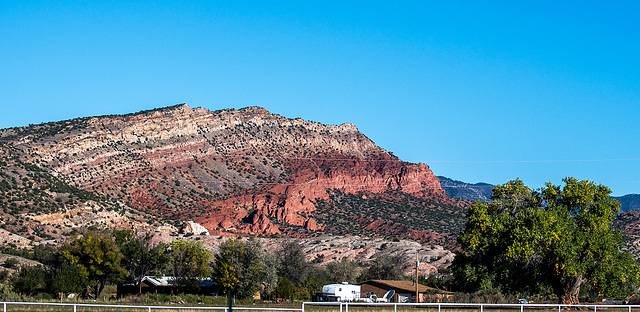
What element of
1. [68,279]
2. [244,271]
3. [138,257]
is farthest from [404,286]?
[68,279]

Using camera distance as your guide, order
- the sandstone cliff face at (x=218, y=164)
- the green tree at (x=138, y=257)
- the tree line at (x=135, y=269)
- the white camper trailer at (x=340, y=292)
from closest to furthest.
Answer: the tree line at (x=135, y=269) < the white camper trailer at (x=340, y=292) < the green tree at (x=138, y=257) < the sandstone cliff face at (x=218, y=164)

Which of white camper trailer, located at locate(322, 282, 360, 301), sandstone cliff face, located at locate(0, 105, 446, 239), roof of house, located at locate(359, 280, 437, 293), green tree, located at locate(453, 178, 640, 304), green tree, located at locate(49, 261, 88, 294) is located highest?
sandstone cliff face, located at locate(0, 105, 446, 239)

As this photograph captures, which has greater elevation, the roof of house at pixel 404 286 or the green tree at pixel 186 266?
the green tree at pixel 186 266

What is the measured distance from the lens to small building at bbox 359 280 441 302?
5346cm

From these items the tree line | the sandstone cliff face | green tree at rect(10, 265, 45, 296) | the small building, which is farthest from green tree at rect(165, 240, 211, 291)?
the sandstone cliff face

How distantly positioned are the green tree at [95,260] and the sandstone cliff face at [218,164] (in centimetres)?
4509

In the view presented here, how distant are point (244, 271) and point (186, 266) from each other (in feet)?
22.4

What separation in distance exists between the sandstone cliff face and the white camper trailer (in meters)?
50.7

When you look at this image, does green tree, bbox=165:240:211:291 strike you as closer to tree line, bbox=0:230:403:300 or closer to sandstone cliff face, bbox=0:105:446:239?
tree line, bbox=0:230:403:300

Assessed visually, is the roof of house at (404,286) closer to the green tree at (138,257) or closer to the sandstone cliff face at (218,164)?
the green tree at (138,257)

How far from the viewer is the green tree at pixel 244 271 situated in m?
57.0

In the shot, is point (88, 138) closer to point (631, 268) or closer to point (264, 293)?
point (264, 293)

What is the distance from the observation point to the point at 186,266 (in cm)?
6159

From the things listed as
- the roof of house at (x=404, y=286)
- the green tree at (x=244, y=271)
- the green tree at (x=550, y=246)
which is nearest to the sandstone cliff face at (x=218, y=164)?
the green tree at (x=244, y=271)
